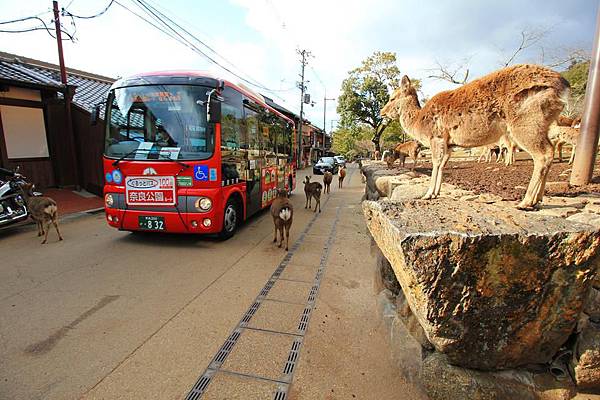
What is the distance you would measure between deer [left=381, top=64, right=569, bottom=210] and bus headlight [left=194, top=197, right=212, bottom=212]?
3504 mm

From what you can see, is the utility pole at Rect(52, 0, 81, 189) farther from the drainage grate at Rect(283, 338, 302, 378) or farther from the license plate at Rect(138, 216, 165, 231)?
the drainage grate at Rect(283, 338, 302, 378)

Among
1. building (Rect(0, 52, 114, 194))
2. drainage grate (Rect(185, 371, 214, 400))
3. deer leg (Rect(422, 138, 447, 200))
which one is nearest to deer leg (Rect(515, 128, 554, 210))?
deer leg (Rect(422, 138, 447, 200))

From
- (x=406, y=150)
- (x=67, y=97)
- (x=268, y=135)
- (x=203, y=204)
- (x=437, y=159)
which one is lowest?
(x=203, y=204)

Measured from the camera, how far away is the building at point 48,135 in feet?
29.5

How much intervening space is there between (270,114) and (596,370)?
832cm

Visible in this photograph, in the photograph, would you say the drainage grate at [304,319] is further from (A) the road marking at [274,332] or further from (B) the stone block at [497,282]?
(B) the stone block at [497,282]

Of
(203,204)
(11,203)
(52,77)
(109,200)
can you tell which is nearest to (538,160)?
(203,204)

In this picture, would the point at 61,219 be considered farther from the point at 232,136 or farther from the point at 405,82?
the point at 405,82

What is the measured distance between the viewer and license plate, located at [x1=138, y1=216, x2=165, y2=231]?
4.98 metres

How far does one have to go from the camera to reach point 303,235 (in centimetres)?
632

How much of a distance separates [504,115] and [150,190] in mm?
5169

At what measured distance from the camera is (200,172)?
16.1 ft

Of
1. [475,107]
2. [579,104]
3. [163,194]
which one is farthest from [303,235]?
[579,104]

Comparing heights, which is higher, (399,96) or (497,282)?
(399,96)
